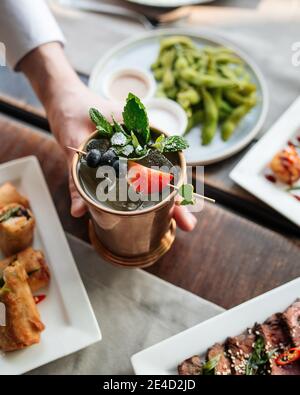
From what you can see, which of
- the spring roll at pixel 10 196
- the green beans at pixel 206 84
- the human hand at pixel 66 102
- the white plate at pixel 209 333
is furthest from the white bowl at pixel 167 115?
the white plate at pixel 209 333

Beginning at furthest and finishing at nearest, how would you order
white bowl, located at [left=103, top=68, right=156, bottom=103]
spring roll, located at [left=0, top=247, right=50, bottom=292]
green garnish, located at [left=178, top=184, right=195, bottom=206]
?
white bowl, located at [left=103, top=68, right=156, bottom=103] → spring roll, located at [left=0, top=247, right=50, bottom=292] → green garnish, located at [left=178, top=184, right=195, bottom=206]

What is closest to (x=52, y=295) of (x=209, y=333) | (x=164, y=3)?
(x=209, y=333)

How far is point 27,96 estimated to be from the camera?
1.52 metres

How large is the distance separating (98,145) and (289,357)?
1.90 ft

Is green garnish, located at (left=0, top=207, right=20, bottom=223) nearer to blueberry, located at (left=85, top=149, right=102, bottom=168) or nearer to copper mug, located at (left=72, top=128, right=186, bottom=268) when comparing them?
copper mug, located at (left=72, top=128, right=186, bottom=268)

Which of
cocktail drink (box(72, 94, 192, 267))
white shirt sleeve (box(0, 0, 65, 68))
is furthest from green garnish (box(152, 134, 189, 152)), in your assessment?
white shirt sleeve (box(0, 0, 65, 68))

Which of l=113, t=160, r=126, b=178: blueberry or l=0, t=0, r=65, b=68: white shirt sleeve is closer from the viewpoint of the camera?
l=113, t=160, r=126, b=178: blueberry

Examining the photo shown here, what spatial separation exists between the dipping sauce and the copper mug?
47 cm

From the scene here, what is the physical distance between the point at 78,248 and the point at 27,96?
0.56 metres

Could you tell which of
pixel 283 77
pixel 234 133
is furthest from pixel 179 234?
pixel 283 77

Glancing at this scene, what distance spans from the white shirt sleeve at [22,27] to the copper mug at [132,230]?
50cm

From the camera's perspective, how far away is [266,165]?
133cm

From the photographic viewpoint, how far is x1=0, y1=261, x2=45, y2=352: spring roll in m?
1.05
